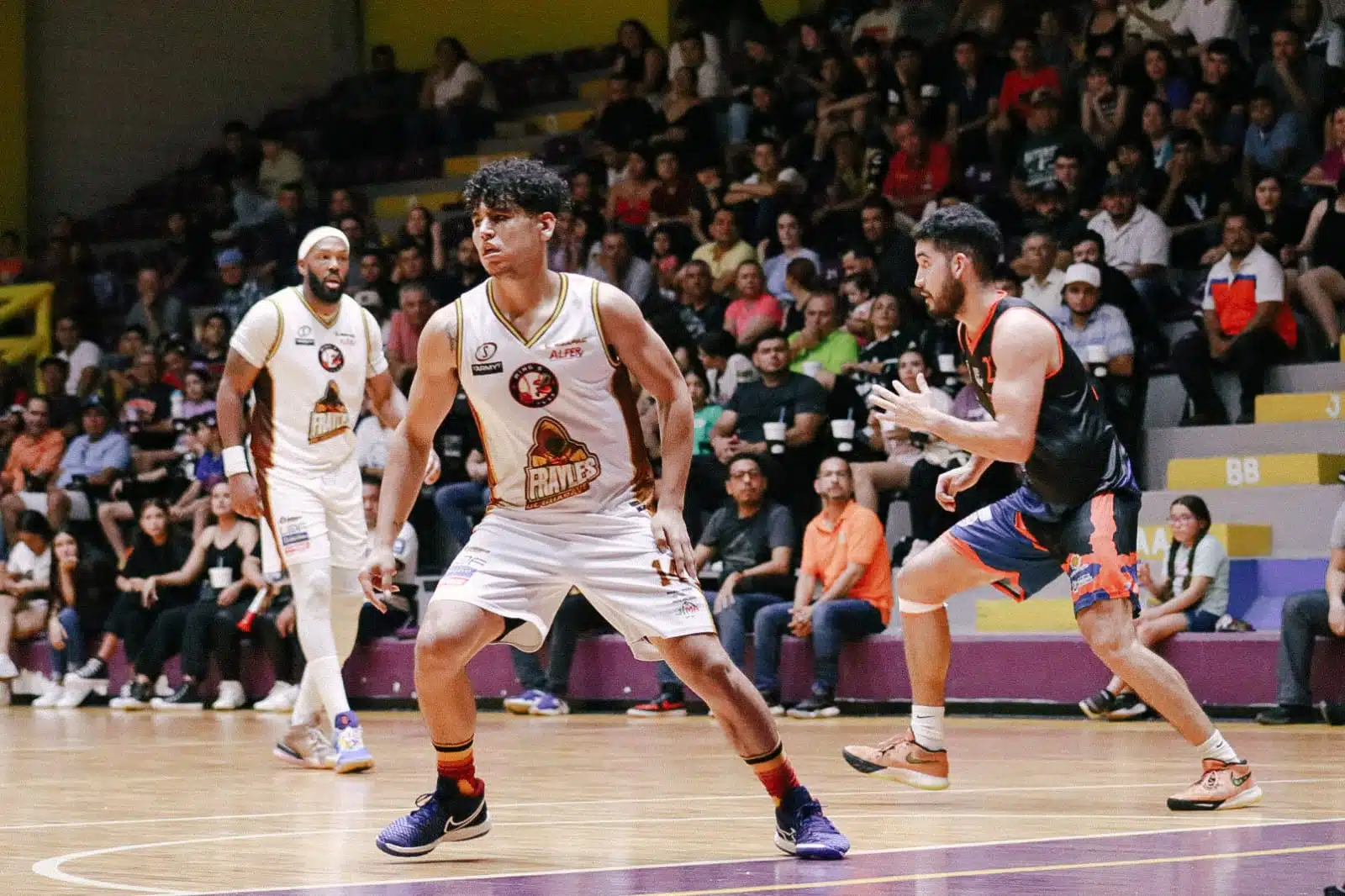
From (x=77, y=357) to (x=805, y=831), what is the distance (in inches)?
579

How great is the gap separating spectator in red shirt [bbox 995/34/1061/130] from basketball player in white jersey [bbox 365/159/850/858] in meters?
9.74

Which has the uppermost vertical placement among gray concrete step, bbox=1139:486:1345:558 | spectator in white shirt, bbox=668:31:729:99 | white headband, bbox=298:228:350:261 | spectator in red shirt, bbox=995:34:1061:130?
spectator in white shirt, bbox=668:31:729:99

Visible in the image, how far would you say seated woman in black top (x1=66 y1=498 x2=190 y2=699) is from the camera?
14.5 meters

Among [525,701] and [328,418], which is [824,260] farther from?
[328,418]

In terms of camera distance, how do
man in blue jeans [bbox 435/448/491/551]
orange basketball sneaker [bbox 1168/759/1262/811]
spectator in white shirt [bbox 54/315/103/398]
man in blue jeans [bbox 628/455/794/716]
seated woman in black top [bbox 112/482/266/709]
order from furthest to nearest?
spectator in white shirt [bbox 54/315/103/398], seated woman in black top [bbox 112/482/266/709], man in blue jeans [bbox 435/448/491/551], man in blue jeans [bbox 628/455/794/716], orange basketball sneaker [bbox 1168/759/1262/811]

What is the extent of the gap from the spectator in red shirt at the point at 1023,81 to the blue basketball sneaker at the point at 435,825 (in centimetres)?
1016

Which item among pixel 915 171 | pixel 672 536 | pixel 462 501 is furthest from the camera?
pixel 915 171

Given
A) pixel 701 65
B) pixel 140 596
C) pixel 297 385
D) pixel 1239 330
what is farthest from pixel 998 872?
pixel 701 65

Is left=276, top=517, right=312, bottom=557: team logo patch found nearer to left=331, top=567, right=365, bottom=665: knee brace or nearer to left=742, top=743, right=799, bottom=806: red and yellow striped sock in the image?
left=331, top=567, right=365, bottom=665: knee brace

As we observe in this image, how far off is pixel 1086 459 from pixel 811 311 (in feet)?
22.5

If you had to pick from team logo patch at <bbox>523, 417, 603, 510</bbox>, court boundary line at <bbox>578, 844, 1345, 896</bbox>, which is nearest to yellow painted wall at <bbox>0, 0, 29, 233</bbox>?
team logo patch at <bbox>523, 417, 603, 510</bbox>

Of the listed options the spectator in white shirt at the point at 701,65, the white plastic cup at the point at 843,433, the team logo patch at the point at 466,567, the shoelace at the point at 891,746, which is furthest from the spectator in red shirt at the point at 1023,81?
the team logo patch at the point at 466,567

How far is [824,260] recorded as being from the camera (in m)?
15.0

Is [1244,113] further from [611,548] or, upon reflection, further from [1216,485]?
[611,548]
